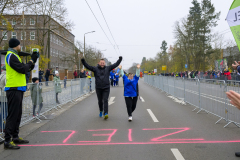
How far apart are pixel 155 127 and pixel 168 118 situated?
152 cm

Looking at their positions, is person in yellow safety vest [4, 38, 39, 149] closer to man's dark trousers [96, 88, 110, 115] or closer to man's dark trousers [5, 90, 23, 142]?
man's dark trousers [5, 90, 23, 142]

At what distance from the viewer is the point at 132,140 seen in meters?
5.46

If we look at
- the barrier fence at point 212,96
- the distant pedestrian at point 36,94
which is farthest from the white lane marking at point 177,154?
the distant pedestrian at point 36,94

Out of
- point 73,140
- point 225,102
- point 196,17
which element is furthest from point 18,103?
point 196,17

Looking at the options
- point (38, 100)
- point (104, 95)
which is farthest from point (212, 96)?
point (38, 100)

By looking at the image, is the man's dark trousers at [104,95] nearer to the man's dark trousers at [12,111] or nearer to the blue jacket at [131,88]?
the blue jacket at [131,88]

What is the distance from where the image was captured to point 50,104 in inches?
382

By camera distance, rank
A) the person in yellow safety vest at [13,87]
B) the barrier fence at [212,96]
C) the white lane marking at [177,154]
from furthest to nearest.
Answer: the barrier fence at [212,96], the person in yellow safety vest at [13,87], the white lane marking at [177,154]

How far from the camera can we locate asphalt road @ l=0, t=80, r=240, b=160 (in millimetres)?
4477

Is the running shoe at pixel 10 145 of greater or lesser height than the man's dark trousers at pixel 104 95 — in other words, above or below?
below

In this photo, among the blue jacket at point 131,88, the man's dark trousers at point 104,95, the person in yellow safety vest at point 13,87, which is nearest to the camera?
the person in yellow safety vest at point 13,87

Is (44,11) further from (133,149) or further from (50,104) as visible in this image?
(133,149)

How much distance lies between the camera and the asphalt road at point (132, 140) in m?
4.48

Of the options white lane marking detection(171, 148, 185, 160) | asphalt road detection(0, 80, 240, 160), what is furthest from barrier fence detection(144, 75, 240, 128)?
white lane marking detection(171, 148, 185, 160)
